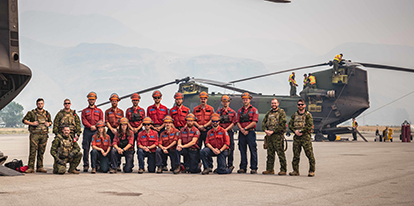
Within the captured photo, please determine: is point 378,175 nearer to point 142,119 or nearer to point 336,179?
point 336,179

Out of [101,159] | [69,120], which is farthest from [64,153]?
[69,120]

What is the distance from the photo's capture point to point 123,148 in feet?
33.4

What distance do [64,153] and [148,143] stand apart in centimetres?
200

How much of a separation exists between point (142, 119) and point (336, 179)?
505 centimetres

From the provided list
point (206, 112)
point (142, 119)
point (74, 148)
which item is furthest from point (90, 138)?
point (206, 112)

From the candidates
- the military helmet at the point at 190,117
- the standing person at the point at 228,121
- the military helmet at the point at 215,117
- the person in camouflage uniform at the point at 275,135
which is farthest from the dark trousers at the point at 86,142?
the person in camouflage uniform at the point at 275,135

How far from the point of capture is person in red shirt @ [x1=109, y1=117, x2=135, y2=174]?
9.91 m

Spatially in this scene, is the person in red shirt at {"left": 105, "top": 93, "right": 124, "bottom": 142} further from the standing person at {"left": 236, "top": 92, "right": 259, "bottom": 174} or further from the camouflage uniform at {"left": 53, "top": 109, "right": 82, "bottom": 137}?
the standing person at {"left": 236, "top": 92, "right": 259, "bottom": 174}

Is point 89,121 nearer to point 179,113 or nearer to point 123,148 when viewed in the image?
point 123,148

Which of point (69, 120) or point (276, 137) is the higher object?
point (69, 120)

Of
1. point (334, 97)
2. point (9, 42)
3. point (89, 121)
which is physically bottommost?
point (89, 121)

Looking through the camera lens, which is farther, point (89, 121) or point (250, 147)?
point (89, 121)

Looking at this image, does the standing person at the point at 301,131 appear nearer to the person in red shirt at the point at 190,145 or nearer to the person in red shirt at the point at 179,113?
the person in red shirt at the point at 190,145

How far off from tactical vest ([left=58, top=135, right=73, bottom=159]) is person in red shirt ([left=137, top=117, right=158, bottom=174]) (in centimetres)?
162
